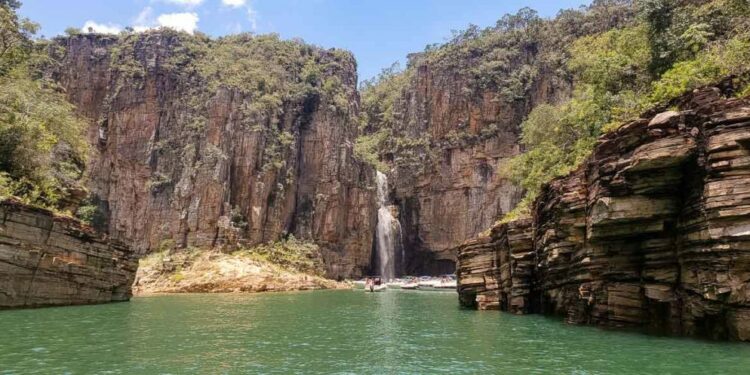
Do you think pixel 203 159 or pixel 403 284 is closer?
pixel 403 284

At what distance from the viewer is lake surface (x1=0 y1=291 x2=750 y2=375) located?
1633 cm

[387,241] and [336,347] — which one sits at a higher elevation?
[387,241]

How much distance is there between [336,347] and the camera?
68.5ft

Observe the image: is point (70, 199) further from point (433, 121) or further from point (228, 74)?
point (433, 121)

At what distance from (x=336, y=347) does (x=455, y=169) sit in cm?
7231

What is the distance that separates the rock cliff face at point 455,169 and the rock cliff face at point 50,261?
57.8 metres

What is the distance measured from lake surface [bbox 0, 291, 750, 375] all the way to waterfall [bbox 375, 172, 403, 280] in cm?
5749

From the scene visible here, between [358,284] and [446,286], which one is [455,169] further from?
[358,284]

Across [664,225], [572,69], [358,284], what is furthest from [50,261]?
[572,69]

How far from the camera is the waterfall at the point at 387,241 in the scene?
8875 centimetres

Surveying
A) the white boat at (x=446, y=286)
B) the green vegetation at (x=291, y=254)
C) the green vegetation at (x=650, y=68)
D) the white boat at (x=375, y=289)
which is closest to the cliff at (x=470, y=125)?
the white boat at (x=446, y=286)

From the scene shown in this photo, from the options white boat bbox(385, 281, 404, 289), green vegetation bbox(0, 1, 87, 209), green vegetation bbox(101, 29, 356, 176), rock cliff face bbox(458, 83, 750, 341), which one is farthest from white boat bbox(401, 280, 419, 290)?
rock cliff face bbox(458, 83, 750, 341)

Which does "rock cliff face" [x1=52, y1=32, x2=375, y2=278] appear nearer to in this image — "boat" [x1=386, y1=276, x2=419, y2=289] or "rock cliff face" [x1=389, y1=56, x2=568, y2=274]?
"boat" [x1=386, y1=276, x2=419, y2=289]

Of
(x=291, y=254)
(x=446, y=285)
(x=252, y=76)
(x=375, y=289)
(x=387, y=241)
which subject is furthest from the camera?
(x=387, y=241)
